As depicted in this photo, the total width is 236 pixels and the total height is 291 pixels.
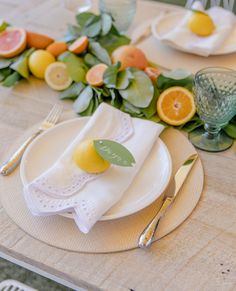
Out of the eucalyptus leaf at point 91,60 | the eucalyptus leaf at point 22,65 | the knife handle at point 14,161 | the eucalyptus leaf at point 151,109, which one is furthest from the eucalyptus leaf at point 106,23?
the knife handle at point 14,161

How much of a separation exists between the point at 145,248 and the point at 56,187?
19 cm

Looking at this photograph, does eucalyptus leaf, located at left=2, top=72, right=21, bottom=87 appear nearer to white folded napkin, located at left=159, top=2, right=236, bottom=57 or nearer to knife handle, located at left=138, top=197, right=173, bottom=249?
white folded napkin, located at left=159, top=2, right=236, bottom=57

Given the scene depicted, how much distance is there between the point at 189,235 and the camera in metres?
0.72

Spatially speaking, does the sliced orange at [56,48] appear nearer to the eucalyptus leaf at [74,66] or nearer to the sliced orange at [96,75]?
the eucalyptus leaf at [74,66]

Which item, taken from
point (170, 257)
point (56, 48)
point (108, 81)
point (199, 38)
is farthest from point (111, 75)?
point (170, 257)

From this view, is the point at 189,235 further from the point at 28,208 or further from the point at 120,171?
the point at 28,208

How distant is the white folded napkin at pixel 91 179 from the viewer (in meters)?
0.70

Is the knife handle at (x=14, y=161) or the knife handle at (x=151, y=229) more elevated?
the knife handle at (x=151, y=229)

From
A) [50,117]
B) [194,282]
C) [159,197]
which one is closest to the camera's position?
[194,282]

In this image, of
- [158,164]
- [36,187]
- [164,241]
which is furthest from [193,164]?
[36,187]

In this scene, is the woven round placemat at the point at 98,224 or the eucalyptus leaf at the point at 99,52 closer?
the woven round placemat at the point at 98,224

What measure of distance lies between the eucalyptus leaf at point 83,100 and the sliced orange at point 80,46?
15 centimetres

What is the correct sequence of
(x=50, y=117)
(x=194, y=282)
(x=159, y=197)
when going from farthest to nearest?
(x=50, y=117) < (x=159, y=197) < (x=194, y=282)

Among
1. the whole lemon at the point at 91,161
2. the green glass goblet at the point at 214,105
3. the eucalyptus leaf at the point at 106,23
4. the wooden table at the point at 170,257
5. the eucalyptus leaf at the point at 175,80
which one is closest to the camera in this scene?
the wooden table at the point at 170,257
